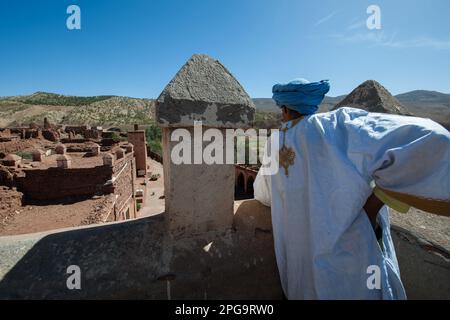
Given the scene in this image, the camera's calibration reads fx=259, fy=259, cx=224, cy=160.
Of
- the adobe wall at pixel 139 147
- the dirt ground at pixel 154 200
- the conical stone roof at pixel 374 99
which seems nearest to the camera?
the conical stone roof at pixel 374 99

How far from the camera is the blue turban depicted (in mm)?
1675

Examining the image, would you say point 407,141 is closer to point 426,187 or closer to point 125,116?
point 426,187

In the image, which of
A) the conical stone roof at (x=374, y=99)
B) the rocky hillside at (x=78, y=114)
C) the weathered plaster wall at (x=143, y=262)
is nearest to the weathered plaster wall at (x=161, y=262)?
the weathered plaster wall at (x=143, y=262)

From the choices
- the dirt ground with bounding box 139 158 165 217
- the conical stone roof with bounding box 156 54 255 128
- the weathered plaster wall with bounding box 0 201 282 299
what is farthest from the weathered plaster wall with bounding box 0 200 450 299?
the dirt ground with bounding box 139 158 165 217

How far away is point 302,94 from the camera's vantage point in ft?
5.56

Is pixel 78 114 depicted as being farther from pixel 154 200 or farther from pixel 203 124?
pixel 203 124

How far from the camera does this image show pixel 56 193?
1266 cm

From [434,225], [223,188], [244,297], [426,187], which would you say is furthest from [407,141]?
[434,225]

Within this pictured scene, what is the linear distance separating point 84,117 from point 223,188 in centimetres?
7377

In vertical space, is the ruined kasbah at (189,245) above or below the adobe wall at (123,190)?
above

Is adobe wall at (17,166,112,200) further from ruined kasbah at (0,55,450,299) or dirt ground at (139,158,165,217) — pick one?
ruined kasbah at (0,55,450,299)

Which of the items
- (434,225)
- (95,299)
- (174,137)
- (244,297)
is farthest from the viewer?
(434,225)

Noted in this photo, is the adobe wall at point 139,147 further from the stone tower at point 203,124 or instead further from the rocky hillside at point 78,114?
the rocky hillside at point 78,114

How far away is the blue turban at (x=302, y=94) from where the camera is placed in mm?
1675
